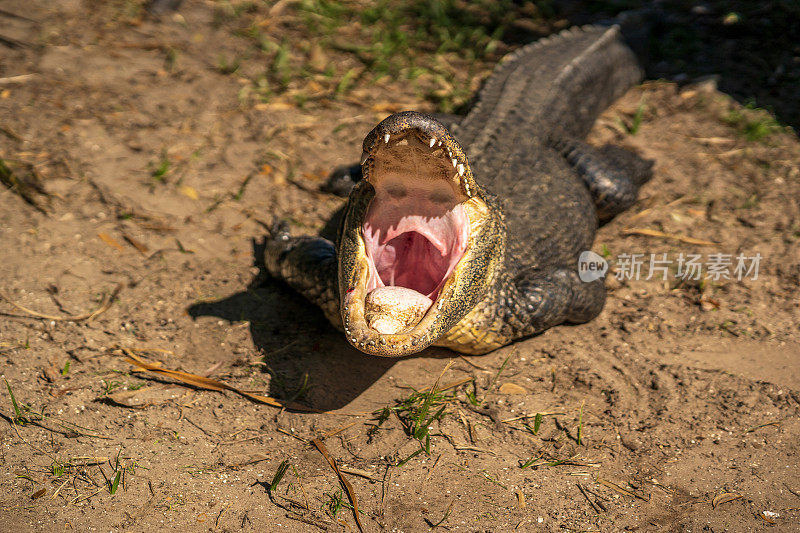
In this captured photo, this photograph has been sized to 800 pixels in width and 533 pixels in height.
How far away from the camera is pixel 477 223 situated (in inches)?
122

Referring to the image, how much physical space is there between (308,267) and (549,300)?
1.36 meters

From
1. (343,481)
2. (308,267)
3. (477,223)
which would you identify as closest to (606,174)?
(477,223)

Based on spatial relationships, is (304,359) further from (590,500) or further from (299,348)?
(590,500)

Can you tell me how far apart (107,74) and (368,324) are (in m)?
3.96

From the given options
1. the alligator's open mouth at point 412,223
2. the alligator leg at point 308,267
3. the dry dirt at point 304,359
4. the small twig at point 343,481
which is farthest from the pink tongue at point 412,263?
the small twig at point 343,481

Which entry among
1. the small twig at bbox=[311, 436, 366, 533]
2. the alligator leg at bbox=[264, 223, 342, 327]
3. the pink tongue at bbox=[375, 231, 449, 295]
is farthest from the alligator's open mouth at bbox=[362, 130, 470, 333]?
the small twig at bbox=[311, 436, 366, 533]

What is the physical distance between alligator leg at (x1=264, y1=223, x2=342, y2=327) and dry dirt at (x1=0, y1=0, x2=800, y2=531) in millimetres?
162

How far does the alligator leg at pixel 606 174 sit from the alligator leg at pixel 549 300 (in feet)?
2.86

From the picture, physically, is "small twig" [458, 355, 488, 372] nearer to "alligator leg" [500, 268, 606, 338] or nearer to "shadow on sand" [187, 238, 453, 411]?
"shadow on sand" [187, 238, 453, 411]

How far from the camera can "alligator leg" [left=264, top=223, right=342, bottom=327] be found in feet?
11.5

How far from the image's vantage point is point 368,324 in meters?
2.78

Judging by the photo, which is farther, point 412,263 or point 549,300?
point 549,300

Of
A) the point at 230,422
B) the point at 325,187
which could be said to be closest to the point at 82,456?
the point at 230,422

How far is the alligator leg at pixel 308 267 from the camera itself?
3510 millimetres
